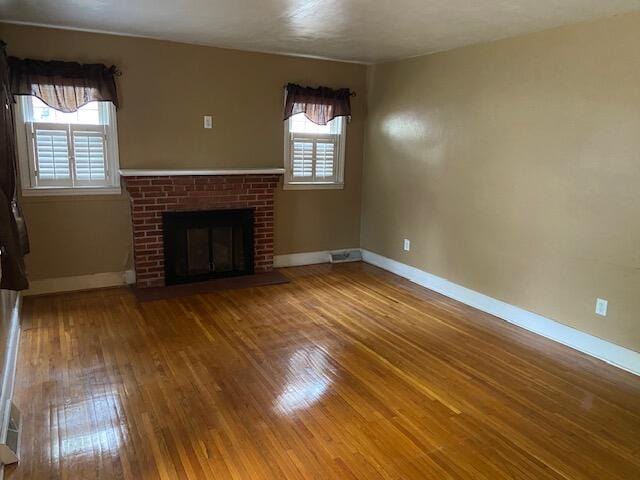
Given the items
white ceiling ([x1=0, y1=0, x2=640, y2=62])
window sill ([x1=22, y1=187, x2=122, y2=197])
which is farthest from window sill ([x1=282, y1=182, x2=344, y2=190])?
window sill ([x1=22, y1=187, x2=122, y2=197])

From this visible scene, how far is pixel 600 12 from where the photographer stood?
9.83 ft

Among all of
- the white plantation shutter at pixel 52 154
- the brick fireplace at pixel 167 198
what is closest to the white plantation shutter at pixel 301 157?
the brick fireplace at pixel 167 198

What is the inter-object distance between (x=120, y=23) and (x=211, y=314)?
246cm

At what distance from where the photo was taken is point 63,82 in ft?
13.1

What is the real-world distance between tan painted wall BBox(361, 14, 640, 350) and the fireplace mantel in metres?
1.39

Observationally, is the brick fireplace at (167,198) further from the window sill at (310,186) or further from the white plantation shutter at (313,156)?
the white plantation shutter at (313,156)

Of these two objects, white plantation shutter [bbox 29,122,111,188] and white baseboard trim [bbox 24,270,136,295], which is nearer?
white plantation shutter [bbox 29,122,111,188]

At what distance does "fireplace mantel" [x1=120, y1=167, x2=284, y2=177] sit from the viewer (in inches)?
170

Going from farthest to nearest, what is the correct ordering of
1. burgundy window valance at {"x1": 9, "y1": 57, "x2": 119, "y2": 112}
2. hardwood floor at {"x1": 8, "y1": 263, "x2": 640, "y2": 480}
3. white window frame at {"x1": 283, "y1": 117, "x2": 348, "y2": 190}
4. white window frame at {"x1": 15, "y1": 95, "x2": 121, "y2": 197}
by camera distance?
white window frame at {"x1": 283, "y1": 117, "x2": 348, "y2": 190} < white window frame at {"x1": 15, "y1": 95, "x2": 121, "y2": 197} < burgundy window valance at {"x1": 9, "y1": 57, "x2": 119, "y2": 112} < hardwood floor at {"x1": 8, "y1": 263, "x2": 640, "y2": 480}

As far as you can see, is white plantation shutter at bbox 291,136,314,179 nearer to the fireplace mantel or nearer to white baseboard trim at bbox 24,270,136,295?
the fireplace mantel

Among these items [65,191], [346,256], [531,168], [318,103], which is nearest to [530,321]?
[531,168]

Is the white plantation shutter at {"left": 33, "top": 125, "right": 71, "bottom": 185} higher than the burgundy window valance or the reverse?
the reverse

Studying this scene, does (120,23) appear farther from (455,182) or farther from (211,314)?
(455,182)

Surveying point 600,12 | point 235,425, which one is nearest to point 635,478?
point 235,425
